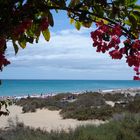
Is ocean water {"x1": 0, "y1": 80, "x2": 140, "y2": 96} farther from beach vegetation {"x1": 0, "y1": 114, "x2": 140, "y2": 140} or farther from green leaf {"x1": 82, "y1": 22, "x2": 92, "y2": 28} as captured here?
green leaf {"x1": 82, "y1": 22, "x2": 92, "y2": 28}

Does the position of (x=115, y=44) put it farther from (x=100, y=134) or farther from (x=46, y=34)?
(x=100, y=134)

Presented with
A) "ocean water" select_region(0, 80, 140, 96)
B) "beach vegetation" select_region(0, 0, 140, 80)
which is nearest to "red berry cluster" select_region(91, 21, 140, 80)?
"beach vegetation" select_region(0, 0, 140, 80)

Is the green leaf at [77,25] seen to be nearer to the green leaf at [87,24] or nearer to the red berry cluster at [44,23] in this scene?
the green leaf at [87,24]

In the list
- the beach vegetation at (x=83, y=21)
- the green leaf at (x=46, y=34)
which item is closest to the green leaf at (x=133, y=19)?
the beach vegetation at (x=83, y=21)

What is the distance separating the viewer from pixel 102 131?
1216cm

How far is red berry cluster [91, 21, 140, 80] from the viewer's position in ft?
9.18

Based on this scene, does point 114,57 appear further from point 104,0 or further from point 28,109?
point 28,109

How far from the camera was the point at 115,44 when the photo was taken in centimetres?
292

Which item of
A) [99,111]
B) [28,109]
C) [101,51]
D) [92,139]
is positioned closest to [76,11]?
Result: [101,51]

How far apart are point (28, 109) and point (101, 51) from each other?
83.3ft

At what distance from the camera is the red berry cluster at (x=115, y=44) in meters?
2.80

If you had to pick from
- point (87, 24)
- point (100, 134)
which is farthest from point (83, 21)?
point (100, 134)

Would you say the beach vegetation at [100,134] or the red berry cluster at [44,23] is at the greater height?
the red berry cluster at [44,23]

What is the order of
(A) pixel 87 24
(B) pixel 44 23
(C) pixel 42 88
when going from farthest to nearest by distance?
(C) pixel 42 88 → (A) pixel 87 24 → (B) pixel 44 23
